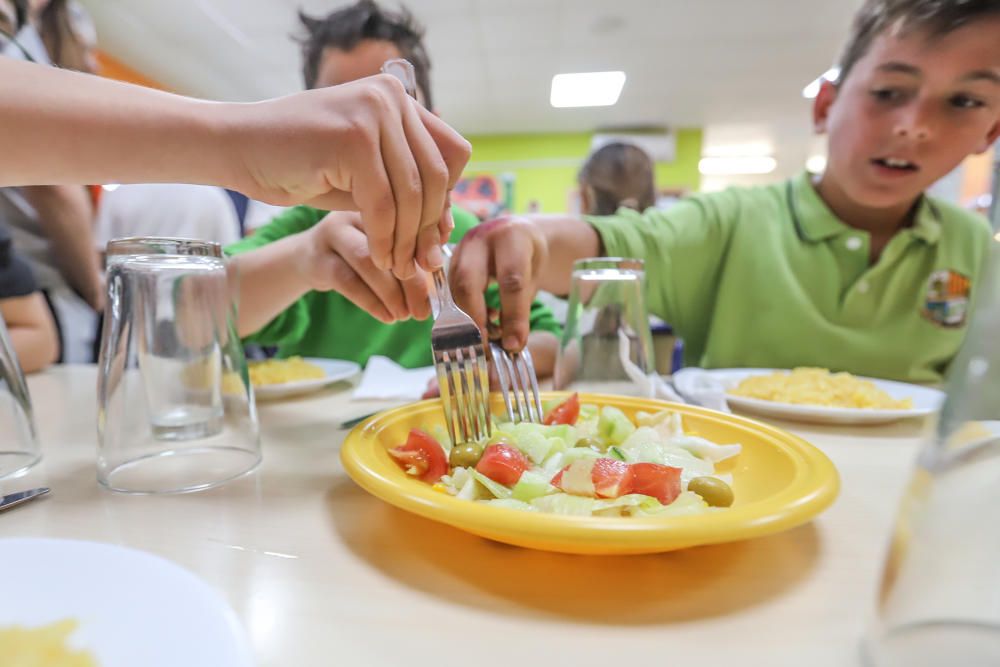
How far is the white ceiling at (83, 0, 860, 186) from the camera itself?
3.16 meters

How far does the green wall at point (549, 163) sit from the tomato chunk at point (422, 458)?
5466mm

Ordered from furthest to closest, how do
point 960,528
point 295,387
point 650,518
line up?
point 295,387, point 650,518, point 960,528

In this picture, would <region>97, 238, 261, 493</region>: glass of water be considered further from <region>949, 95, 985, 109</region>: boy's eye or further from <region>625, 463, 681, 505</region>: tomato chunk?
<region>949, 95, 985, 109</region>: boy's eye

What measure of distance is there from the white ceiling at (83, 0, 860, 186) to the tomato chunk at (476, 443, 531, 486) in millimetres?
2858

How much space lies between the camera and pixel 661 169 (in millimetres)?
5668

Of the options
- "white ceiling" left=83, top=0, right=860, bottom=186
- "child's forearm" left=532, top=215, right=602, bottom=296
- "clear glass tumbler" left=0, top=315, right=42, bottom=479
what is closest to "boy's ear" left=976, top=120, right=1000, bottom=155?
"child's forearm" left=532, top=215, right=602, bottom=296

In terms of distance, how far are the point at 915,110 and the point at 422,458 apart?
1.13 metres

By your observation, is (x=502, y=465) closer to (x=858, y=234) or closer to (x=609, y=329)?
(x=609, y=329)

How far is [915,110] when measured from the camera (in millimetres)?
989

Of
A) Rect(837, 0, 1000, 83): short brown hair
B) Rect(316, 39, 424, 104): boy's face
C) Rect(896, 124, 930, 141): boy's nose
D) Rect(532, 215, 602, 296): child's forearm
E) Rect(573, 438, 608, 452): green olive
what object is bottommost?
Rect(573, 438, 608, 452): green olive

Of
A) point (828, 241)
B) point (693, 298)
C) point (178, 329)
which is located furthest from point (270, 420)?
point (828, 241)

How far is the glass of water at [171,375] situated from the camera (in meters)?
0.47

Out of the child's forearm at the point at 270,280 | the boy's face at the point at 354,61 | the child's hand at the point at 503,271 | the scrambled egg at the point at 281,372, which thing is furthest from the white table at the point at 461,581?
the boy's face at the point at 354,61

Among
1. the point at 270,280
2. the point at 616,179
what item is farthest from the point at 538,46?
the point at 270,280
